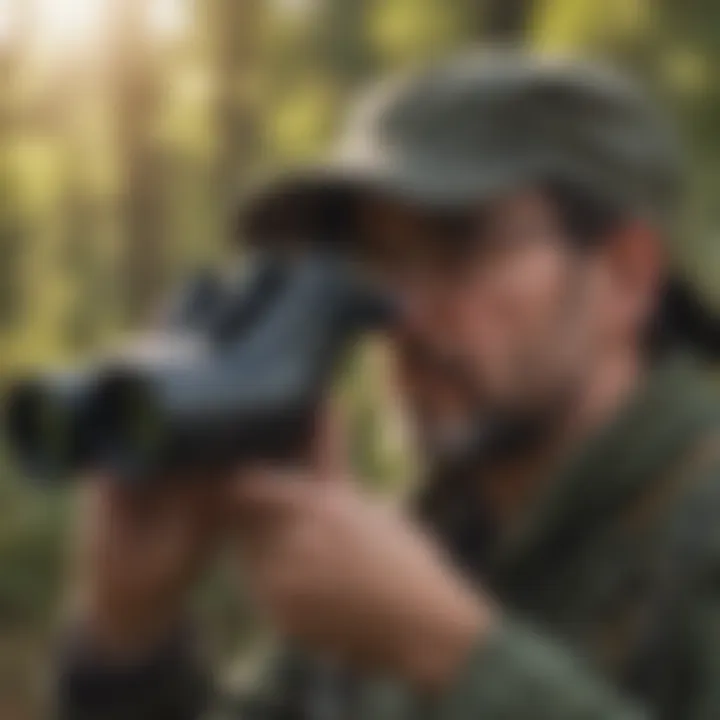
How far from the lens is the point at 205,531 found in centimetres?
67

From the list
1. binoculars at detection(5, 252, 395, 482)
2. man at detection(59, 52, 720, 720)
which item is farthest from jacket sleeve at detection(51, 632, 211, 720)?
binoculars at detection(5, 252, 395, 482)

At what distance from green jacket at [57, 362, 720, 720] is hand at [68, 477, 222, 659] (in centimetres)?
5

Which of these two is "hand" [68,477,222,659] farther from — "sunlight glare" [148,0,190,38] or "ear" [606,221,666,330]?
"sunlight glare" [148,0,190,38]

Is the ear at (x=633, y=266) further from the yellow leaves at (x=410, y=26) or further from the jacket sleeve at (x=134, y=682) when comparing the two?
the yellow leaves at (x=410, y=26)

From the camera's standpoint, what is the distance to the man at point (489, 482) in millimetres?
654

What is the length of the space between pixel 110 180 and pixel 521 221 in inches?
37.7

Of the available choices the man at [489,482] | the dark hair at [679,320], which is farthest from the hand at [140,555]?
the dark hair at [679,320]

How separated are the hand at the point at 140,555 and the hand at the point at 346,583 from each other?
0.06 ft

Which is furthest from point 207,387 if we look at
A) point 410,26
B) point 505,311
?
point 410,26

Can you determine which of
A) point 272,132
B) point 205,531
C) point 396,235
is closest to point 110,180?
point 272,132

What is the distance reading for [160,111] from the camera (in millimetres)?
1617

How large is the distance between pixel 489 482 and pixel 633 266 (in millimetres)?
114

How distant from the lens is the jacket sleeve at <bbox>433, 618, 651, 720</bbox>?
643mm

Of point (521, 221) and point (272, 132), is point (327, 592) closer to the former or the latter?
point (521, 221)
